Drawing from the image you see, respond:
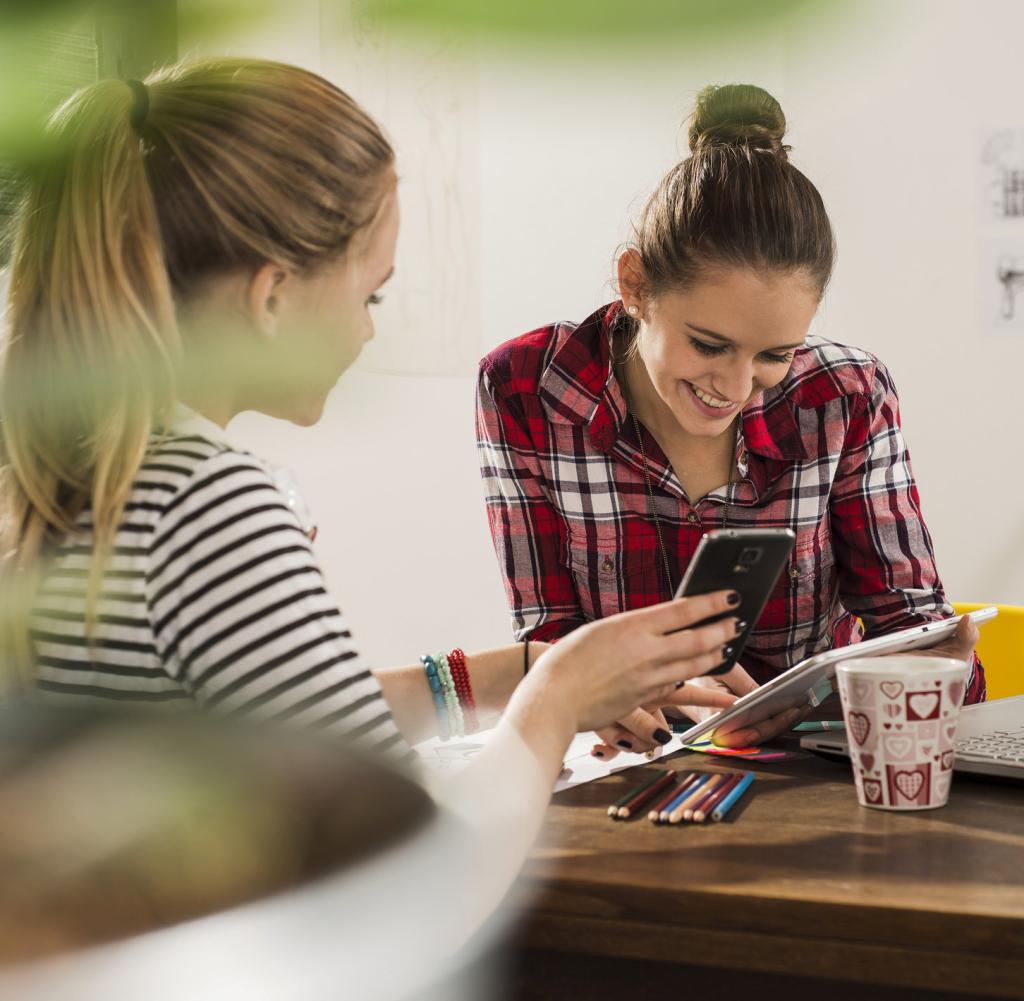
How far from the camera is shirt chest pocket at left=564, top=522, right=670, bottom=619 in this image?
4.95 feet

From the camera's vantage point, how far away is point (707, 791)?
2.82ft

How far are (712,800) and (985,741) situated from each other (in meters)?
0.27

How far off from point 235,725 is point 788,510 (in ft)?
4.57

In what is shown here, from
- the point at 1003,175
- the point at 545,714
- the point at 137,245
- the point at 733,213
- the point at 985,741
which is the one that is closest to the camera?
the point at 137,245

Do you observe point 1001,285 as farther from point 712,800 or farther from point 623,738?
point 712,800

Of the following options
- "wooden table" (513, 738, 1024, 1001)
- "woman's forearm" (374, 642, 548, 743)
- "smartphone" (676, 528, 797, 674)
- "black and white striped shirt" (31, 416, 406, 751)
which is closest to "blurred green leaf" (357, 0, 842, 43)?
"black and white striped shirt" (31, 416, 406, 751)

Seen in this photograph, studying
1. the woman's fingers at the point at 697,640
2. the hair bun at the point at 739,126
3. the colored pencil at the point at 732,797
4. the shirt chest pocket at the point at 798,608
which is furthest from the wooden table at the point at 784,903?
the hair bun at the point at 739,126

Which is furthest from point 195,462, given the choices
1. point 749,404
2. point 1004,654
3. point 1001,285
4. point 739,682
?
point 1001,285

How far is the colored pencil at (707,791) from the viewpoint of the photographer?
807 mm

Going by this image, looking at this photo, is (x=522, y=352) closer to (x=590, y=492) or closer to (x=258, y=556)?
(x=590, y=492)

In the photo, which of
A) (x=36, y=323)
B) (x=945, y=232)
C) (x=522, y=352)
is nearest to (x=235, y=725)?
(x=36, y=323)

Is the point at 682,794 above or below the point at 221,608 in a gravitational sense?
below

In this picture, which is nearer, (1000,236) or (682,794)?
(682,794)

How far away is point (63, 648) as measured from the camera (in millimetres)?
399
